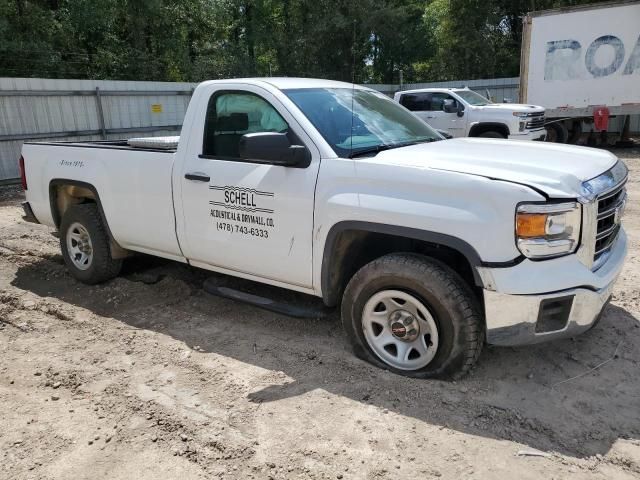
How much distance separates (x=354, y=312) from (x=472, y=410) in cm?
95

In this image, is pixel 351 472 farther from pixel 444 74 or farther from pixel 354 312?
pixel 444 74

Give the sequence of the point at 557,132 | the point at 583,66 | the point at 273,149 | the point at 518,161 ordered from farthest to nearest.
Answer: the point at 557,132 < the point at 583,66 < the point at 273,149 < the point at 518,161

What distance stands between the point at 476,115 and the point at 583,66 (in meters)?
3.92

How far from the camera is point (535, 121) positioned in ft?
45.6

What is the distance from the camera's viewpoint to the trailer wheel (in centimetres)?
1614

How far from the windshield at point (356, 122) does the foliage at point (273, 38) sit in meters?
19.0

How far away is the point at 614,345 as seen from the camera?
3.96 metres

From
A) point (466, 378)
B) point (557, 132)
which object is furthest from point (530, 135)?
point (466, 378)

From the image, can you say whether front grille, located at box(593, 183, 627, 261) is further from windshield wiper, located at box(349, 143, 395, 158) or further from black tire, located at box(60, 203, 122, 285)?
black tire, located at box(60, 203, 122, 285)

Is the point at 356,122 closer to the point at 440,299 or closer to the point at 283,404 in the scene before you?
the point at 440,299

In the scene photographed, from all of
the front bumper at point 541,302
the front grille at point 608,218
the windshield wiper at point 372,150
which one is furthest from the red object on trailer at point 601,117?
the front bumper at point 541,302

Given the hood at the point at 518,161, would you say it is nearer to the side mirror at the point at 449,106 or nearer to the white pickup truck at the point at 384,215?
the white pickup truck at the point at 384,215

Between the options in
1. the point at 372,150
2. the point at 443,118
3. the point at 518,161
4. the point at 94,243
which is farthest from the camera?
the point at 443,118

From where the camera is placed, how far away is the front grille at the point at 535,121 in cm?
1365
